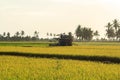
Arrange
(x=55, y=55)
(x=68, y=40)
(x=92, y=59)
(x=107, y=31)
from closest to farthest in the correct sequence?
(x=92, y=59)
(x=55, y=55)
(x=68, y=40)
(x=107, y=31)

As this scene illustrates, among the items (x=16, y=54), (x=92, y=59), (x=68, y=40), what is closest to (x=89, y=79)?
(x=92, y=59)

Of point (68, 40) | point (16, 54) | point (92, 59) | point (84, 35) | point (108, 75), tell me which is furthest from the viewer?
point (84, 35)

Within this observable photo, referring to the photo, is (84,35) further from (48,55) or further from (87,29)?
(48,55)

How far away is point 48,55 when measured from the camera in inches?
1045

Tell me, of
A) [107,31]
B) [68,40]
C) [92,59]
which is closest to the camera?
[92,59]

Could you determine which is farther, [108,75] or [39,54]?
[39,54]

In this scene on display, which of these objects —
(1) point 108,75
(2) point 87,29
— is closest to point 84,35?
(2) point 87,29

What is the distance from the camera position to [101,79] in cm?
1254

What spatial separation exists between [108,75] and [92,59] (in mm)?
9685

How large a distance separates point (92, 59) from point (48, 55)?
4658 millimetres

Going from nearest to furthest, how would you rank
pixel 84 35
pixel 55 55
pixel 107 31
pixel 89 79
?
pixel 89 79
pixel 55 55
pixel 107 31
pixel 84 35

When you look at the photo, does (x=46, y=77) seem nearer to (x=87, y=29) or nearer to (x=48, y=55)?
(x=48, y=55)

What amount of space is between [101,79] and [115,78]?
79 cm

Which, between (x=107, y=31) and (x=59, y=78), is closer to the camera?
(x=59, y=78)
